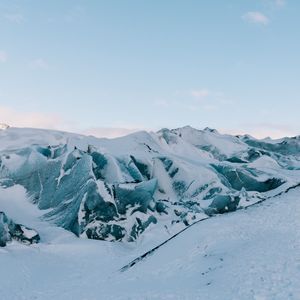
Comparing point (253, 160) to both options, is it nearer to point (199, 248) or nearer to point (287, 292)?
point (199, 248)

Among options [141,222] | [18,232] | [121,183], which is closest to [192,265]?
[18,232]

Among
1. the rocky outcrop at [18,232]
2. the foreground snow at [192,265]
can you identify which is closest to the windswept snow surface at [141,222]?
the foreground snow at [192,265]

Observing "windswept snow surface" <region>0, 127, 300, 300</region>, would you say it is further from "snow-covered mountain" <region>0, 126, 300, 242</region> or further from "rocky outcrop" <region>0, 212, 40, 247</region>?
"rocky outcrop" <region>0, 212, 40, 247</region>

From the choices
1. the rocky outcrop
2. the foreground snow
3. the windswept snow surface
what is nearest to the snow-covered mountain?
the windswept snow surface

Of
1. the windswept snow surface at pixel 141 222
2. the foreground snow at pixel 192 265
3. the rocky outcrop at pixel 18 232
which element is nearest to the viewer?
the foreground snow at pixel 192 265

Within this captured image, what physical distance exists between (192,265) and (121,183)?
27.3 meters

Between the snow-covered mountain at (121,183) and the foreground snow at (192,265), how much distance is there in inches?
236

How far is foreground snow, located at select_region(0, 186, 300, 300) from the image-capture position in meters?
20.7

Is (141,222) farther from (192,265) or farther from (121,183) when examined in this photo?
(192,265)

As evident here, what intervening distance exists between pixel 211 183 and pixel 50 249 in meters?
32.2

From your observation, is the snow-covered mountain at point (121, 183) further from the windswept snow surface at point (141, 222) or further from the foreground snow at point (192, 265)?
the foreground snow at point (192, 265)

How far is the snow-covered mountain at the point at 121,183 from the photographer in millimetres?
49875

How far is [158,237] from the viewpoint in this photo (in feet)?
158

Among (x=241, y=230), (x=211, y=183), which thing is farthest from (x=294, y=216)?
(x=211, y=183)
